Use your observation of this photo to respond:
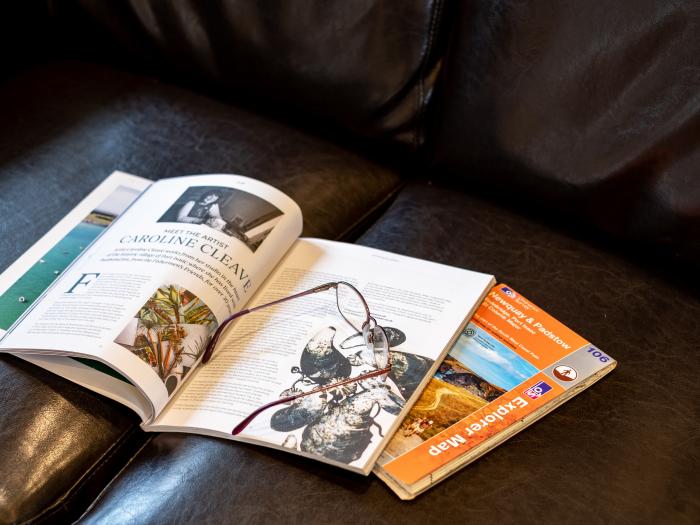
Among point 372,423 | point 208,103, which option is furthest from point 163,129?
point 372,423

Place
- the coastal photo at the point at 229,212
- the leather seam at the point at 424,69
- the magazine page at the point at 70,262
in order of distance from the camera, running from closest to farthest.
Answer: the magazine page at the point at 70,262 < the coastal photo at the point at 229,212 < the leather seam at the point at 424,69

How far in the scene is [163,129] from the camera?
46.8 inches

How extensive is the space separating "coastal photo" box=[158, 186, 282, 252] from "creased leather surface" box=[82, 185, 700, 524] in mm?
268

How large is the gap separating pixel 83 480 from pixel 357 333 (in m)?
0.33

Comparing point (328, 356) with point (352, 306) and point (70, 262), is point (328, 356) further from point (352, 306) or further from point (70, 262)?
point (70, 262)

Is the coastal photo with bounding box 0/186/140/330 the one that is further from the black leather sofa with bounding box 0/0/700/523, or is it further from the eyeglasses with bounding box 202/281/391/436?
the eyeglasses with bounding box 202/281/391/436

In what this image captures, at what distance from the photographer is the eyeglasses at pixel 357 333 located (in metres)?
0.77

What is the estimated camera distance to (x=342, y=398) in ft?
2.49

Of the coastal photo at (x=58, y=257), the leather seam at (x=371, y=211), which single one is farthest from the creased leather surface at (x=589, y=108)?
the coastal photo at (x=58, y=257)

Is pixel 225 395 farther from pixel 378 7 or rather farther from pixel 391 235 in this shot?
pixel 378 7

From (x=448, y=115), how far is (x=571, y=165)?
200 mm

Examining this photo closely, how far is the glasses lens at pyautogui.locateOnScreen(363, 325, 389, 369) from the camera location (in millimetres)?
788

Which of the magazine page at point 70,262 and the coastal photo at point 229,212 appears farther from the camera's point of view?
the coastal photo at point 229,212

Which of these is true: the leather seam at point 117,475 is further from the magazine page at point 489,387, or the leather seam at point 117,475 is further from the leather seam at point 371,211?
the leather seam at point 371,211
